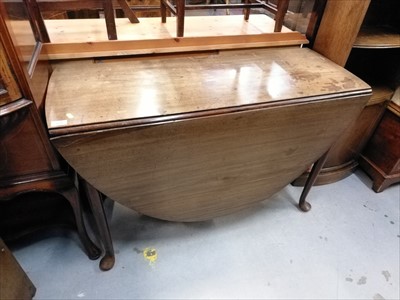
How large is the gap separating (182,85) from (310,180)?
0.89m

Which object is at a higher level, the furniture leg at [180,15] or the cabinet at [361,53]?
the furniture leg at [180,15]

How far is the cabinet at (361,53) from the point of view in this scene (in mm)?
1131

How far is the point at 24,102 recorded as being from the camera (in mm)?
702

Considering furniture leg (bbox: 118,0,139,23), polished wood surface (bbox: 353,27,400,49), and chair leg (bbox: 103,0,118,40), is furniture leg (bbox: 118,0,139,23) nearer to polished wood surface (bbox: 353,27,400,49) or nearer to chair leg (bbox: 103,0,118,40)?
chair leg (bbox: 103,0,118,40)

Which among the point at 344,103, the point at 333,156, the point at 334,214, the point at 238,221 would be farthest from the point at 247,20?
the point at 334,214

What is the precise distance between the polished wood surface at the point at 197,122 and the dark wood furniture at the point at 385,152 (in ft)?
2.09

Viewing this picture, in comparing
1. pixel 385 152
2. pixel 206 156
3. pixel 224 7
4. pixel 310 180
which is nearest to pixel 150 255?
pixel 206 156

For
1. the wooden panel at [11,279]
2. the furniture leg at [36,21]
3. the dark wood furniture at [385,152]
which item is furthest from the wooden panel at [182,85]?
the dark wood furniture at [385,152]

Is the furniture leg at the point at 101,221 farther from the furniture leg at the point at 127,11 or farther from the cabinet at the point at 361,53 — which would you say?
the cabinet at the point at 361,53

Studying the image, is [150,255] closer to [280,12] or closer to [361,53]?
[280,12]

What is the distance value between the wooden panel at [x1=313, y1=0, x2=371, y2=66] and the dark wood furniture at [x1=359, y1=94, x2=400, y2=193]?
0.58 m

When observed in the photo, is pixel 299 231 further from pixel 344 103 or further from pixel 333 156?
pixel 344 103

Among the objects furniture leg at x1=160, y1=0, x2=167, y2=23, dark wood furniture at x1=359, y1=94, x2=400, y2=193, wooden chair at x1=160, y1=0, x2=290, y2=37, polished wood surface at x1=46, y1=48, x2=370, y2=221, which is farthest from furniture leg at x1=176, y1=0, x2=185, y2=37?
dark wood furniture at x1=359, y1=94, x2=400, y2=193

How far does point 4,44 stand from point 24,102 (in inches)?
5.8
